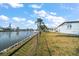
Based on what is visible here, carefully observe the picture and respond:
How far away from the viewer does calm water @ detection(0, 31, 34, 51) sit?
2346 millimetres

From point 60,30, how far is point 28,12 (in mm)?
501

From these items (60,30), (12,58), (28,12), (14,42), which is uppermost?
(28,12)

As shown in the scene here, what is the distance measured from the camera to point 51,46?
2395mm

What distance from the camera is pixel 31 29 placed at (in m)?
2.43

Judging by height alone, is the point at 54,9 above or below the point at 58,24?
above

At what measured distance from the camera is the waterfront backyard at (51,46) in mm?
2344

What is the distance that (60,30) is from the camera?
2447 mm

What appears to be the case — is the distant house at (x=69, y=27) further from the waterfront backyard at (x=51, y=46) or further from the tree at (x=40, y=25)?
the tree at (x=40, y=25)

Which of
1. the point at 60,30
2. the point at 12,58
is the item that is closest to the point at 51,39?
the point at 60,30

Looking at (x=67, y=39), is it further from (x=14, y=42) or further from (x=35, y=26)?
→ (x=14, y=42)

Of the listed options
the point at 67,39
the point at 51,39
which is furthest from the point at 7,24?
the point at 67,39

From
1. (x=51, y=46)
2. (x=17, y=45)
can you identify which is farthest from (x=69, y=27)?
(x=17, y=45)

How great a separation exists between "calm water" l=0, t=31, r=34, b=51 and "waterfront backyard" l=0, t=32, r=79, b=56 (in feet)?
0.36

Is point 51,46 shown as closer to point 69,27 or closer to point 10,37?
point 69,27
